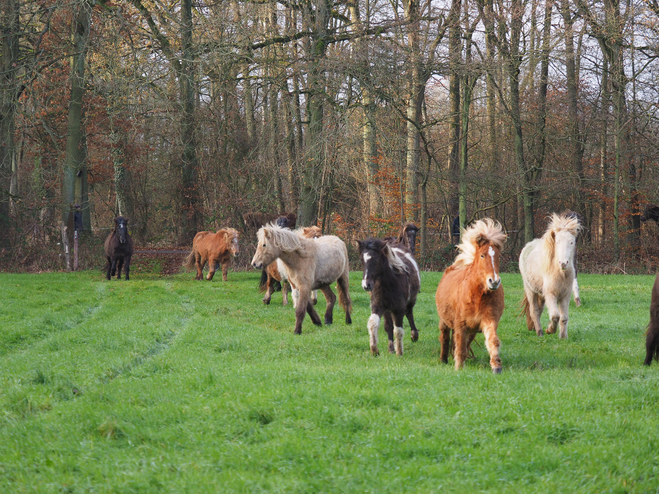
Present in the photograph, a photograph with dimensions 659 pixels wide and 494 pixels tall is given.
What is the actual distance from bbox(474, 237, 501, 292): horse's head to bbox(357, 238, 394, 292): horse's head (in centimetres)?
146

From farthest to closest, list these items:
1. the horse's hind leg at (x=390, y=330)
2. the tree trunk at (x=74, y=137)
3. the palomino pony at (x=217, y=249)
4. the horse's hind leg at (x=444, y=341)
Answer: the tree trunk at (x=74, y=137) < the palomino pony at (x=217, y=249) < the horse's hind leg at (x=390, y=330) < the horse's hind leg at (x=444, y=341)

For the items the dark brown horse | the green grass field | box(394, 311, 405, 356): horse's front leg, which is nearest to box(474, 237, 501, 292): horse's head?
the green grass field

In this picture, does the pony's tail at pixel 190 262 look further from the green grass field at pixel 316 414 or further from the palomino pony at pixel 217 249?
the green grass field at pixel 316 414

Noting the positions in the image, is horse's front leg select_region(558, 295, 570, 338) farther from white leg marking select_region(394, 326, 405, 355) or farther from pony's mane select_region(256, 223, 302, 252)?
pony's mane select_region(256, 223, 302, 252)

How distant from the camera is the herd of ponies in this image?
738 centimetres

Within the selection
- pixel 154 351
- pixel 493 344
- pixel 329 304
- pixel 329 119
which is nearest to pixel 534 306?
pixel 329 304

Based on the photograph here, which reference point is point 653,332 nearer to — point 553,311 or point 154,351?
point 553,311

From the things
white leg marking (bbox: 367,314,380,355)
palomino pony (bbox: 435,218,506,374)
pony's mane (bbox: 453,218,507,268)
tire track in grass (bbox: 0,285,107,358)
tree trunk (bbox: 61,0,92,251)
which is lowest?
tire track in grass (bbox: 0,285,107,358)

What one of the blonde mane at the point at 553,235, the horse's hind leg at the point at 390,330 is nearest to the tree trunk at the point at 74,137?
the horse's hind leg at the point at 390,330

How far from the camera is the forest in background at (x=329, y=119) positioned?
20672mm

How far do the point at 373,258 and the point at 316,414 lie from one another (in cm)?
Result: 339

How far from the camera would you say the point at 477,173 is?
82.8ft

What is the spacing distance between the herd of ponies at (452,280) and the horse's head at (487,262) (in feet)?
0.04

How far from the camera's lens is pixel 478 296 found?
7316 millimetres
